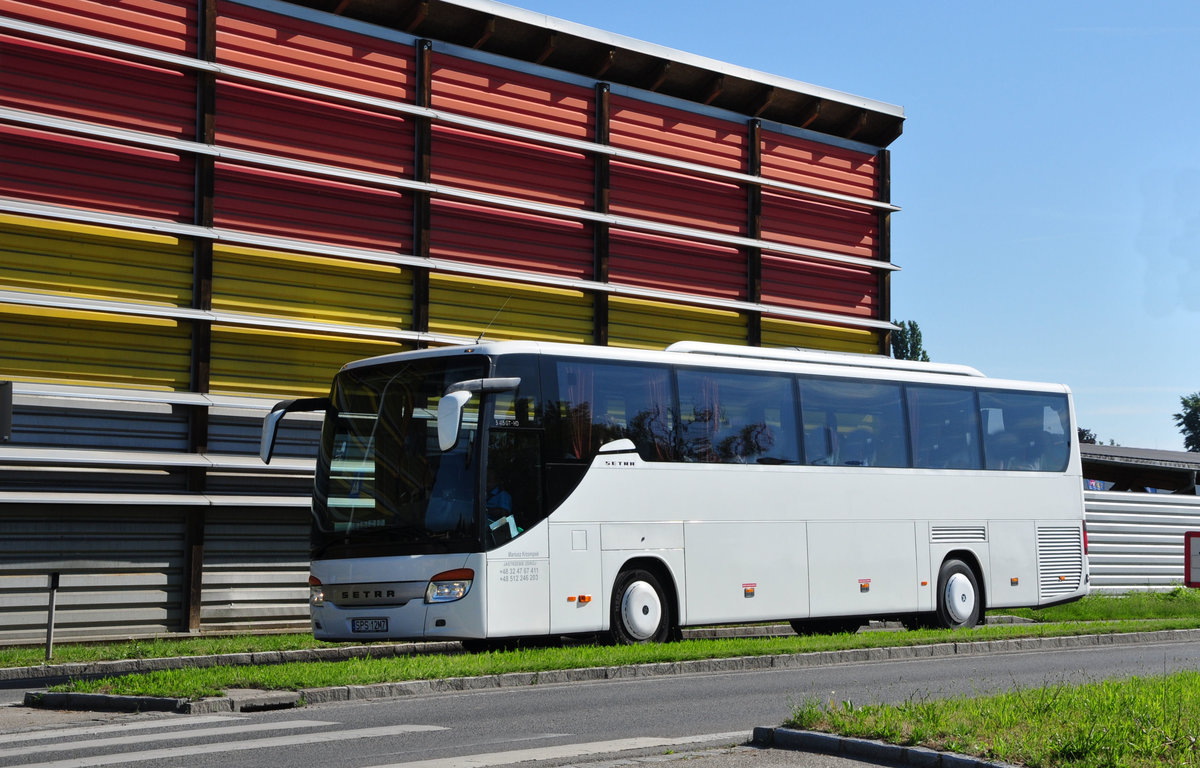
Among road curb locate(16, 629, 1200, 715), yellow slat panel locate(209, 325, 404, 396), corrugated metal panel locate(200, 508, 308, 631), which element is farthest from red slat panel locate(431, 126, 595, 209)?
road curb locate(16, 629, 1200, 715)

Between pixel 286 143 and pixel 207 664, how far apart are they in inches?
351

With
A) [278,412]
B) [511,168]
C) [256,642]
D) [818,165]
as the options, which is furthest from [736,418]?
[818,165]

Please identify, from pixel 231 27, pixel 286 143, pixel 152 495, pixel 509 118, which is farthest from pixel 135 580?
pixel 509 118

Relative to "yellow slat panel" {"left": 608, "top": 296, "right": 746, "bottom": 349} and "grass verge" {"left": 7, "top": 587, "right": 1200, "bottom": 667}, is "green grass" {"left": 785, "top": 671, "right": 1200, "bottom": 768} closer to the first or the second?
"grass verge" {"left": 7, "top": 587, "right": 1200, "bottom": 667}

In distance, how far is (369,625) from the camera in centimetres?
1507

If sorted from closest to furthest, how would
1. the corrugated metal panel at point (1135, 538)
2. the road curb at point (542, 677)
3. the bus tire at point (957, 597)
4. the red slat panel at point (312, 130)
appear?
the road curb at point (542, 677) < the bus tire at point (957, 597) < the red slat panel at point (312, 130) < the corrugated metal panel at point (1135, 538)

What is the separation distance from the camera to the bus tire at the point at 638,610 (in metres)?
16.4

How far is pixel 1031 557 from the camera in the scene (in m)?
21.6

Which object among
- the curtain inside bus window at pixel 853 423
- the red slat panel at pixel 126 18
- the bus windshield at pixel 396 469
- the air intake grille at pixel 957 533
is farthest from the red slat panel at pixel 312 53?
the air intake grille at pixel 957 533

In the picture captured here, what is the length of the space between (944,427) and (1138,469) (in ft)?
95.9

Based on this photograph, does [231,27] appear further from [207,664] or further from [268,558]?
[207,664]

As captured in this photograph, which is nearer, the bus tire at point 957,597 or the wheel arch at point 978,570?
the bus tire at point 957,597

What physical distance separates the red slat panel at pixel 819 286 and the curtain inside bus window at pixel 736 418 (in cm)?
931

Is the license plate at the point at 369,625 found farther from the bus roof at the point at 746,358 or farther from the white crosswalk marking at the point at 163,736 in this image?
the white crosswalk marking at the point at 163,736
